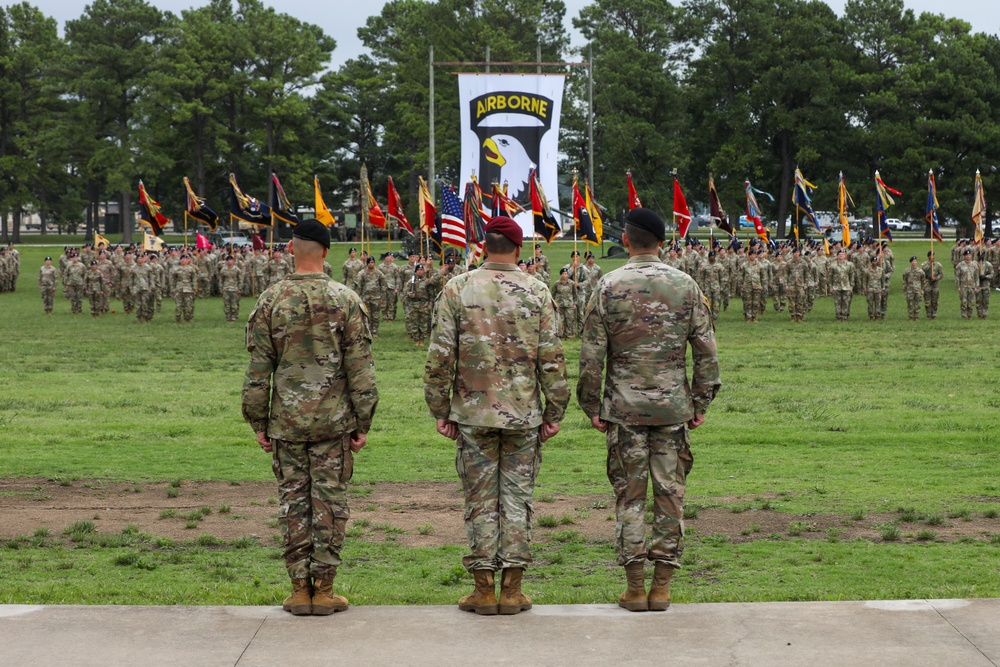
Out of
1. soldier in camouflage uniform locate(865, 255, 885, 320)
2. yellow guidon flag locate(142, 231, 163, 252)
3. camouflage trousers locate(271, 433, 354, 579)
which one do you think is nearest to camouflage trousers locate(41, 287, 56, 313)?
yellow guidon flag locate(142, 231, 163, 252)

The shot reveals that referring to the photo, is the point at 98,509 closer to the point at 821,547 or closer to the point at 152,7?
the point at 821,547

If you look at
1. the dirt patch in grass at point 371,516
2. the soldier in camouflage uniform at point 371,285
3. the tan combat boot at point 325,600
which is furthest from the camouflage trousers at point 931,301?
the tan combat boot at point 325,600

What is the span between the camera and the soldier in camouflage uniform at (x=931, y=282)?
29.1 metres

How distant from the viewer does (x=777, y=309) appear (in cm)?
3359

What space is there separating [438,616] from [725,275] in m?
29.5

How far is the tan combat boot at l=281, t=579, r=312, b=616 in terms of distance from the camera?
592cm

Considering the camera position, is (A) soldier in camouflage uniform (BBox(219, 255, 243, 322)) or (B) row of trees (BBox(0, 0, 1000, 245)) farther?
(B) row of trees (BBox(0, 0, 1000, 245))

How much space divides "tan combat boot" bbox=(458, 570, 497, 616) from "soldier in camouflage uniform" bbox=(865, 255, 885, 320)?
24364 millimetres

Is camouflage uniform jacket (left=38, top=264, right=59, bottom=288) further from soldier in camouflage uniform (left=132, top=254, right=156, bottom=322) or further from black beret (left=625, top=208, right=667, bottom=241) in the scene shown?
black beret (left=625, top=208, right=667, bottom=241)

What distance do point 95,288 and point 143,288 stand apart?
365cm

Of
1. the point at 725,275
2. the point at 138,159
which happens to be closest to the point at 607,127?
the point at 138,159

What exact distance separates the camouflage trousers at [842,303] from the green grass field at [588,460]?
14.0 feet

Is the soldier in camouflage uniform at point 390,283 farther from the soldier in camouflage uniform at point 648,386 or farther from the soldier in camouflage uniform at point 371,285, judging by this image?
the soldier in camouflage uniform at point 648,386

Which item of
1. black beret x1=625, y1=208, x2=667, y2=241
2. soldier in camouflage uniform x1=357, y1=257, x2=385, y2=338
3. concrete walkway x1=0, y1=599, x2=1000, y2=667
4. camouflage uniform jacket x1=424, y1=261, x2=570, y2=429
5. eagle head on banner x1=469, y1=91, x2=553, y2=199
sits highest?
eagle head on banner x1=469, y1=91, x2=553, y2=199
